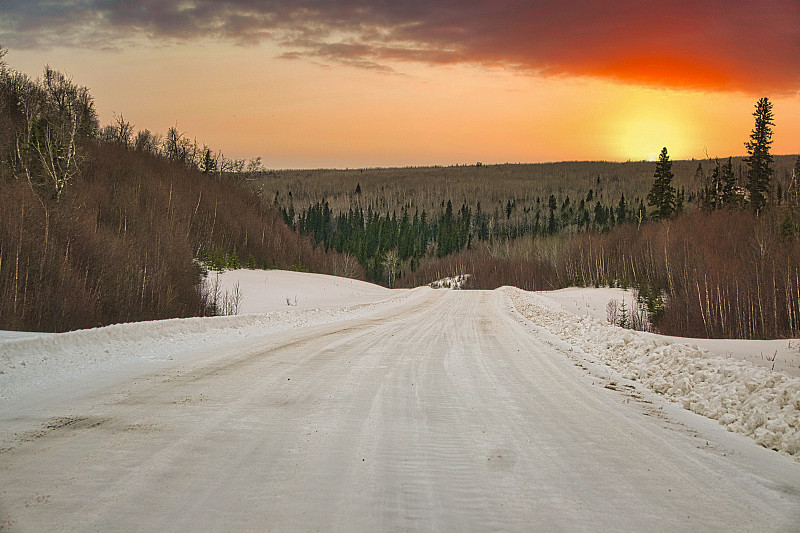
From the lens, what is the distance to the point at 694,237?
43.2 metres

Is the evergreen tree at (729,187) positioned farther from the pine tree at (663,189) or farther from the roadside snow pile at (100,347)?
the roadside snow pile at (100,347)

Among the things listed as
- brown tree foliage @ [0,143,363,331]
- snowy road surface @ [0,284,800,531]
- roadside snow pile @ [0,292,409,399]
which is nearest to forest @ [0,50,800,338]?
brown tree foliage @ [0,143,363,331]

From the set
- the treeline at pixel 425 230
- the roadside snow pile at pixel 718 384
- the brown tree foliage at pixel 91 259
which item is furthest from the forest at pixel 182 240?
the treeline at pixel 425 230

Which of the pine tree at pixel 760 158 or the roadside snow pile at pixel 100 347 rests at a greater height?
the pine tree at pixel 760 158

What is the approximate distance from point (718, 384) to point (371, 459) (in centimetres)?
554

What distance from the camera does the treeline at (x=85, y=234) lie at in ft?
47.8

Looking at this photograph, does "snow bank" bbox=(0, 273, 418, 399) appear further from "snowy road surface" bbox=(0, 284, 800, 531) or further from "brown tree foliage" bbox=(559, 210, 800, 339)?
"brown tree foliage" bbox=(559, 210, 800, 339)

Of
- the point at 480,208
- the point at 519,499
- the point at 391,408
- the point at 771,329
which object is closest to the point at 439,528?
the point at 519,499

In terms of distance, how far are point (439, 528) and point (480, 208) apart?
19868cm

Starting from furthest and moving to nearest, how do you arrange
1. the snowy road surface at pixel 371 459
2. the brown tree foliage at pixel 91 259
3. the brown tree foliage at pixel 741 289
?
A: the brown tree foliage at pixel 741 289
the brown tree foliage at pixel 91 259
the snowy road surface at pixel 371 459

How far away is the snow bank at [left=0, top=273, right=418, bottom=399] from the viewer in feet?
25.2

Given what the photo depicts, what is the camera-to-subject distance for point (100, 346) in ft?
32.7

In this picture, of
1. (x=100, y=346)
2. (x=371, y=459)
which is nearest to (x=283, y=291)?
(x=100, y=346)

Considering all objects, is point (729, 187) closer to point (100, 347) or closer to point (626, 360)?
point (626, 360)
